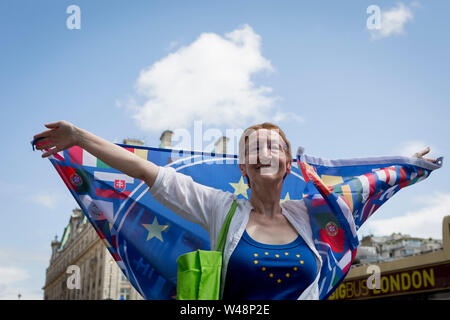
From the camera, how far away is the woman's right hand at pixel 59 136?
126 inches

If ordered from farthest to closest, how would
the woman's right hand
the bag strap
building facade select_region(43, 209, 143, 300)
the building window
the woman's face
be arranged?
building facade select_region(43, 209, 143, 300)
the building window
the woman's face
the bag strap
the woman's right hand

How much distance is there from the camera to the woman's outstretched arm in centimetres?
321

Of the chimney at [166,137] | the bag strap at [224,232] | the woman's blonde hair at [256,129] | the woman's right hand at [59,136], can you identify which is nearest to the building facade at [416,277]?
the woman's blonde hair at [256,129]

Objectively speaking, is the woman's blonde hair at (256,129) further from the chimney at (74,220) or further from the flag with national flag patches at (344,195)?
the chimney at (74,220)

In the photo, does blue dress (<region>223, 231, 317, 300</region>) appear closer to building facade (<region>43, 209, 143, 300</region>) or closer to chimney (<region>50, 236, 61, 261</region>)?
building facade (<region>43, 209, 143, 300</region>)

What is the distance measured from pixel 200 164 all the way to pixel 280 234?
1.20 meters

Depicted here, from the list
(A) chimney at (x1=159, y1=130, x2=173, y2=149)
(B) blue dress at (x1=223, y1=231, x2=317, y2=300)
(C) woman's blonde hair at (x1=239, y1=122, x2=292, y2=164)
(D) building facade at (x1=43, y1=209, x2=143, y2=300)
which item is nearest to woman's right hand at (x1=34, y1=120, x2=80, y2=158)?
(C) woman's blonde hair at (x1=239, y1=122, x2=292, y2=164)

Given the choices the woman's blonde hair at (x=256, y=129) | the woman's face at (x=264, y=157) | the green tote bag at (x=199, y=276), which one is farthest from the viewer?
the woman's blonde hair at (x=256, y=129)

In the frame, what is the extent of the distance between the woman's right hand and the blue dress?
1.37m

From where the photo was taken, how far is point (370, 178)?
4203 millimetres

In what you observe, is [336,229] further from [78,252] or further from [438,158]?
[78,252]

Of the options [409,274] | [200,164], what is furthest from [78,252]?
[200,164]

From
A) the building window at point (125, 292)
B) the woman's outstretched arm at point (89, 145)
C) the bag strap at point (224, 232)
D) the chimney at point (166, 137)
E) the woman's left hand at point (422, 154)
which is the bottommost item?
the bag strap at point (224, 232)

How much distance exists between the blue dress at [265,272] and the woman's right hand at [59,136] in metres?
1.37
